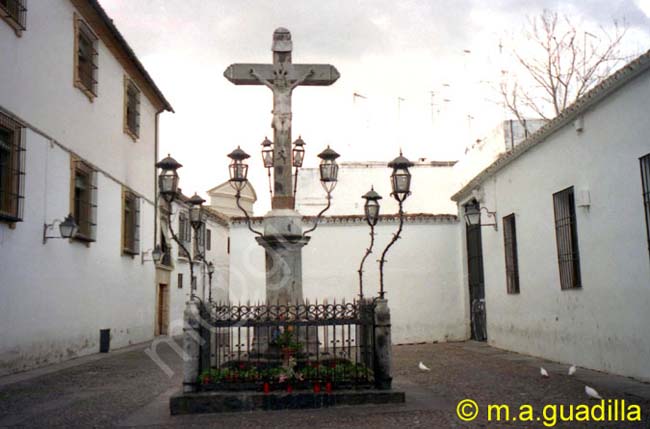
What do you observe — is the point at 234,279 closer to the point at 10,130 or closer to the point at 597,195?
the point at 10,130

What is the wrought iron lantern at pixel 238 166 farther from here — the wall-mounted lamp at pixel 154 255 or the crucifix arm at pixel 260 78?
the wall-mounted lamp at pixel 154 255

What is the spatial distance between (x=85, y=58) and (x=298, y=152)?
21.5 feet

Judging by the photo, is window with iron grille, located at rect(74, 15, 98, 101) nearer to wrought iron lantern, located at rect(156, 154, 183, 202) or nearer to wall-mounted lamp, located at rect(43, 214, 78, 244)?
wall-mounted lamp, located at rect(43, 214, 78, 244)

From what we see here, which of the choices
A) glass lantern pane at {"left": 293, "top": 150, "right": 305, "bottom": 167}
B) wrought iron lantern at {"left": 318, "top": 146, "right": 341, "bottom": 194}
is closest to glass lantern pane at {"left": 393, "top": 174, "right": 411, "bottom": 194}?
wrought iron lantern at {"left": 318, "top": 146, "right": 341, "bottom": 194}

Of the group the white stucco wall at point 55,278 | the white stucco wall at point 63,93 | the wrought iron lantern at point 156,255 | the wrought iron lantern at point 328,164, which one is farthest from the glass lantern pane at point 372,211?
the wrought iron lantern at point 156,255

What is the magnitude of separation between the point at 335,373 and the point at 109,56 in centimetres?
1154

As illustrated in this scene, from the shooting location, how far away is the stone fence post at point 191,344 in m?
6.84

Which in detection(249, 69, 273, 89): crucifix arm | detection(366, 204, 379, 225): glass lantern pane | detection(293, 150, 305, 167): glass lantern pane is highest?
detection(249, 69, 273, 89): crucifix arm

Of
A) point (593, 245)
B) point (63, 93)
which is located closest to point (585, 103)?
point (593, 245)

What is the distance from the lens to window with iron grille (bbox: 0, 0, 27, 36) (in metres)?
10.1

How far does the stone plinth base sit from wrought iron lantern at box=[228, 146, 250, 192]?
317 cm

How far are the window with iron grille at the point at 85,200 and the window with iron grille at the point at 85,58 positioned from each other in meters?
1.65

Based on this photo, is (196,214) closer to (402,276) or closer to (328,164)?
(328,164)

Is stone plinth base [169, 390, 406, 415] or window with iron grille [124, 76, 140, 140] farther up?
window with iron grille [124, 76, 140, 140]
